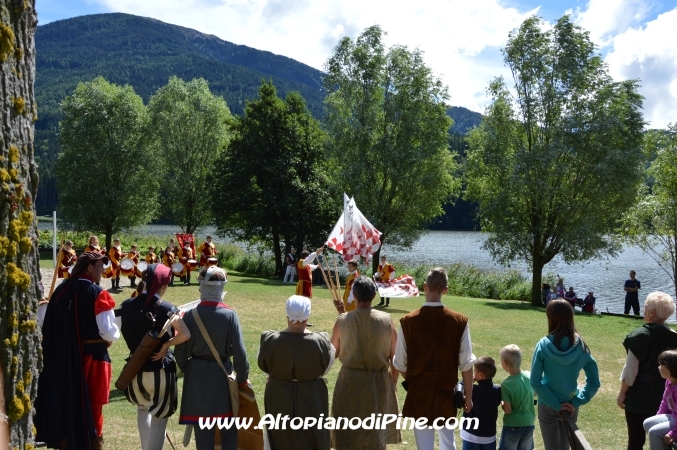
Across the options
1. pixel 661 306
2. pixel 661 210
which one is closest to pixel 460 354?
pixel 661 306

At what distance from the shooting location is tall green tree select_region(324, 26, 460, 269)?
3228 cm

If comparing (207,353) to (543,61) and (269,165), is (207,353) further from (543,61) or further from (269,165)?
(269,165)

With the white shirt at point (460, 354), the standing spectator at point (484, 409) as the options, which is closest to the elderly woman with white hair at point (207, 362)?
the white shirt at point (460, 354)

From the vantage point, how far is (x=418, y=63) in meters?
32.8

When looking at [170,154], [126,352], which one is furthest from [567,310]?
[170,154]

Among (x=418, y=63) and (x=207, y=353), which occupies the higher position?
(x=418, y=63)

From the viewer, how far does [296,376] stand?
15.4 feet

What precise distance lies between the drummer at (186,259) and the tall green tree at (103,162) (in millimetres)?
17867

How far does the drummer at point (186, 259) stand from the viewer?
2225 cm

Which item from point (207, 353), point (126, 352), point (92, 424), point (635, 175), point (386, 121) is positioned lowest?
point (126, 352)

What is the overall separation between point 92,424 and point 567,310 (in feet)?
12.9

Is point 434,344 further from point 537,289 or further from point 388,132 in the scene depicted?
point 388,132

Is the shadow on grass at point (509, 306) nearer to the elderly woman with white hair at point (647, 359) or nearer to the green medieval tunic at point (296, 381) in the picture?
the elderly woman with white hair at point (647, 359)

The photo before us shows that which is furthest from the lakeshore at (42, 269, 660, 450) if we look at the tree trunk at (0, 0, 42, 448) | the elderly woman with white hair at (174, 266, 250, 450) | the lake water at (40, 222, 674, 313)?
the lake water at (40, 222, 674, 313)
